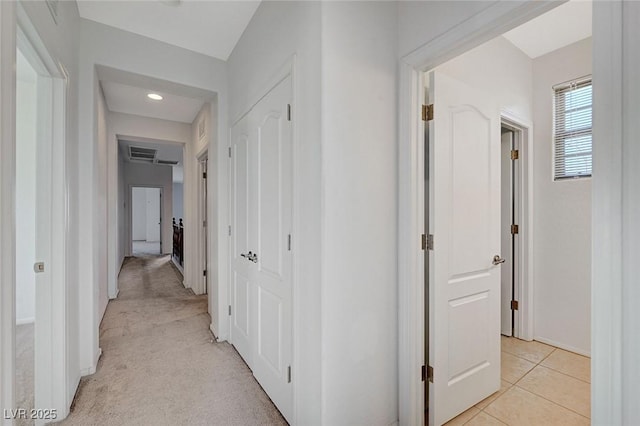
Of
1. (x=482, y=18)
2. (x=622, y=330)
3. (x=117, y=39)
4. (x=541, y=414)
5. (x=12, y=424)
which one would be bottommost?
(x=541, y=414)

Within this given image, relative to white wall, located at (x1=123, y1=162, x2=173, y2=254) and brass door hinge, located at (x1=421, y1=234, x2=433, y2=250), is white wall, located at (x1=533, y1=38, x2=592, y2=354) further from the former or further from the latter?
white wall, located at (x1=123, y1=162, x2=173, y2=254)

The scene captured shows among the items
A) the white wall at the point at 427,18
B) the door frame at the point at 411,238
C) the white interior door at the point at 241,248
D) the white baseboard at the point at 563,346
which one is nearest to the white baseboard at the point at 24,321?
the white interior door at the point at 241,248

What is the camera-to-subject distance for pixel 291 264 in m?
1.65

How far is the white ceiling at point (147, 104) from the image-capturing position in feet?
11.0

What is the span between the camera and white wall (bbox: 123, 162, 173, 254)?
309 inches

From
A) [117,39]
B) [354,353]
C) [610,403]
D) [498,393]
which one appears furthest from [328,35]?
[498,393]

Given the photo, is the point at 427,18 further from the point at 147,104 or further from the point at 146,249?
the point at 146,249

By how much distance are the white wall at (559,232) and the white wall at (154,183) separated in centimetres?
854

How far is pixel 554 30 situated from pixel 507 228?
1.76 metres

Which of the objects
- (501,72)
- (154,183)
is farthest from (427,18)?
(154,183)

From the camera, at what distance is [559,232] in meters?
2.70

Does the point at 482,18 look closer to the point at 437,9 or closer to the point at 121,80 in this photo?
the point at 437,9

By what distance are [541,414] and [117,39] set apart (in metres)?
4.09

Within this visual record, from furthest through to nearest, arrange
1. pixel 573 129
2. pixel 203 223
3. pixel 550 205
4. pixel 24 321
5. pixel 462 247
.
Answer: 1. pixel 203 223
2. pixel 24 321
3. pixel 550 205
4. pixel 573 129
5. pixel 462 247
